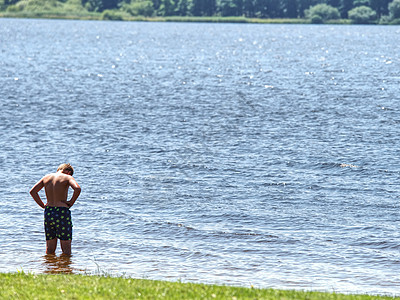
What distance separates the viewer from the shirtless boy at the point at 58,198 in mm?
14633

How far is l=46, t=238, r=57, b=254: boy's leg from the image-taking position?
1583 centimetres

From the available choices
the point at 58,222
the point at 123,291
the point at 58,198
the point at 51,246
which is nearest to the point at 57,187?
the point at 58,198

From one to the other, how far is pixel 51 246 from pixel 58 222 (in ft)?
3.85

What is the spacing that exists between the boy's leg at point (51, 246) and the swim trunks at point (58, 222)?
277 millimetres

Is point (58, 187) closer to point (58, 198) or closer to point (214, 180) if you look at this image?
point (58, 198)

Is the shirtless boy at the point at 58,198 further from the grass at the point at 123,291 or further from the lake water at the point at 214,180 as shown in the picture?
the grass at the point at 123,291

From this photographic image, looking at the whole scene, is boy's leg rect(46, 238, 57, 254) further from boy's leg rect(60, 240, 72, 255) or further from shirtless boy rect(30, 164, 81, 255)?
shirtless boy rect(30, 164, 81, 255)

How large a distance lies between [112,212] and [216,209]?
3167 mm

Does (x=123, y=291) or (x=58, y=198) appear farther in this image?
(x=58, y=198)

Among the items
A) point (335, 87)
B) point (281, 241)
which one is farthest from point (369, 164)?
point (335, 87)

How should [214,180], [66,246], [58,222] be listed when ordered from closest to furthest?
1. [58,222]
2. [66,246]
3. [214,180]

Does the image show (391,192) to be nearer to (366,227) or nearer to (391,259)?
(366,227)

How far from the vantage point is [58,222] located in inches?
593

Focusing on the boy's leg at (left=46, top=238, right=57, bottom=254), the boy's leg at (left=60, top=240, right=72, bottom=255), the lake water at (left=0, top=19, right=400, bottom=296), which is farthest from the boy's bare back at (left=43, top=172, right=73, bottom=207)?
the lake water at (left=0, top=19, right=400, bottom=296)
